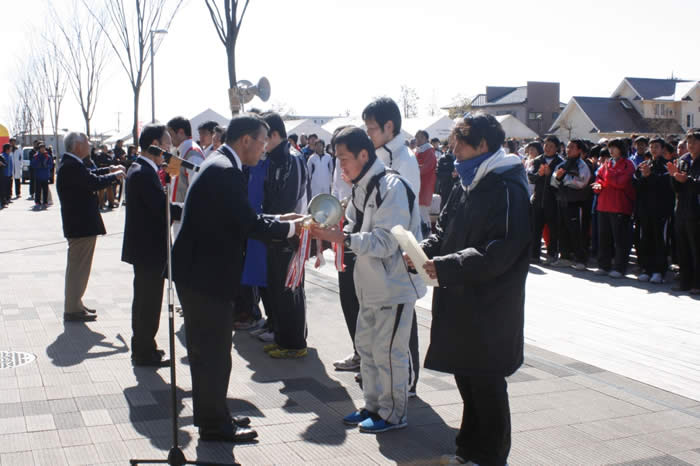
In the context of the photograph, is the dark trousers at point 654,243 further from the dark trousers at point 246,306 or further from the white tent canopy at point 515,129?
the white tent canopy at point 515,129

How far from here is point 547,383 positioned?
580 cm

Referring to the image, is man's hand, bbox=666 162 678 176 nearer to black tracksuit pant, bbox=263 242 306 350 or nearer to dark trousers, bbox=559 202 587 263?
dark trousers, bbox=559 202 587 263

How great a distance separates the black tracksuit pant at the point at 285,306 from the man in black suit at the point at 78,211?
7.20 feet

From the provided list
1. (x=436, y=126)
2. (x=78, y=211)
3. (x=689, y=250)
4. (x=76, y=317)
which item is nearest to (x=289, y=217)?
(x=78, y=211)

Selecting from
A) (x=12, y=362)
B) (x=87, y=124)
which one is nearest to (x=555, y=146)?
(x=12, y=362)

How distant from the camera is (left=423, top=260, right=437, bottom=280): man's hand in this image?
3.67 metres

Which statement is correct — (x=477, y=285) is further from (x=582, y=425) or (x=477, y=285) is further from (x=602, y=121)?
(x=602, y=121)

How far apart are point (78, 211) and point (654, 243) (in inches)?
297

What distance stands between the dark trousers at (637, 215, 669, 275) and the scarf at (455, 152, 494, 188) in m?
7.39

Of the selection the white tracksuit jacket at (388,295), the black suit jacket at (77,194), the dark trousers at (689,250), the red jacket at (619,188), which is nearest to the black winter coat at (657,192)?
the red jacket at (619,188)

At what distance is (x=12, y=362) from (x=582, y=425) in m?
4.46

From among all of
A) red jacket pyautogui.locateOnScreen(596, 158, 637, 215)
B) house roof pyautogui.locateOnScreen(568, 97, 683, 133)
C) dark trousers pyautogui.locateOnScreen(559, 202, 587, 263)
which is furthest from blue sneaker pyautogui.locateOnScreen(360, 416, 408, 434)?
house roof pyautogui.locateOnScreen(568, 97, 683, 133)

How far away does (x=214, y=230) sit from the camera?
4250 mm

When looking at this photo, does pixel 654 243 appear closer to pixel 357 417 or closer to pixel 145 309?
pixel 357 417
